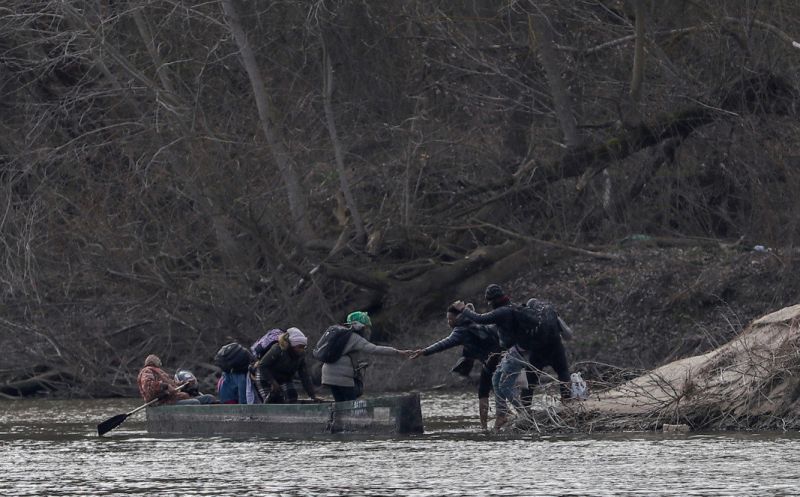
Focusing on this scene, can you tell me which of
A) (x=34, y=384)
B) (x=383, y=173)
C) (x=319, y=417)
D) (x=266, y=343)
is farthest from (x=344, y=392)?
(x=383, y=173)

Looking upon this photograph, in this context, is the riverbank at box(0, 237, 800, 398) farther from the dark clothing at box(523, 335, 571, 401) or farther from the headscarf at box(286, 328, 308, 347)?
the headscarf at box(286, 328, 308, 347)

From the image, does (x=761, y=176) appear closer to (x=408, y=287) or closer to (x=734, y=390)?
(x=408, y=287)

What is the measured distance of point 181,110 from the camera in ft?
105

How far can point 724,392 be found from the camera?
62.8ft

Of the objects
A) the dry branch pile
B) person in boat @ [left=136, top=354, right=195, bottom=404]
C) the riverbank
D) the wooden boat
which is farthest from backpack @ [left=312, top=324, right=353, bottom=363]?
the riverbank

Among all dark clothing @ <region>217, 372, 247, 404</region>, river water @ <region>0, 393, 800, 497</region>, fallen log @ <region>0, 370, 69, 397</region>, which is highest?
fallen log @ <region>0, 370, 69, 397</region>

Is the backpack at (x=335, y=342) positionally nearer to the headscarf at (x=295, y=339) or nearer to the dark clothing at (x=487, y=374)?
the headscarf at (x=295, y=339)

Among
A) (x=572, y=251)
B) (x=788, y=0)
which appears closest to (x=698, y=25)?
(x=788, y=0)

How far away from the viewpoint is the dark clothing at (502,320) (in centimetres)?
1964

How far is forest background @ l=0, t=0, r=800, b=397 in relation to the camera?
99.6 feet

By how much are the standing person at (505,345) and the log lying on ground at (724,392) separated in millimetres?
708

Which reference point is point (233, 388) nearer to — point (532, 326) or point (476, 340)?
point (476, 340)

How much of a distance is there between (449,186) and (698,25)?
562 cm

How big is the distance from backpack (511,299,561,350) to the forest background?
9.27m
